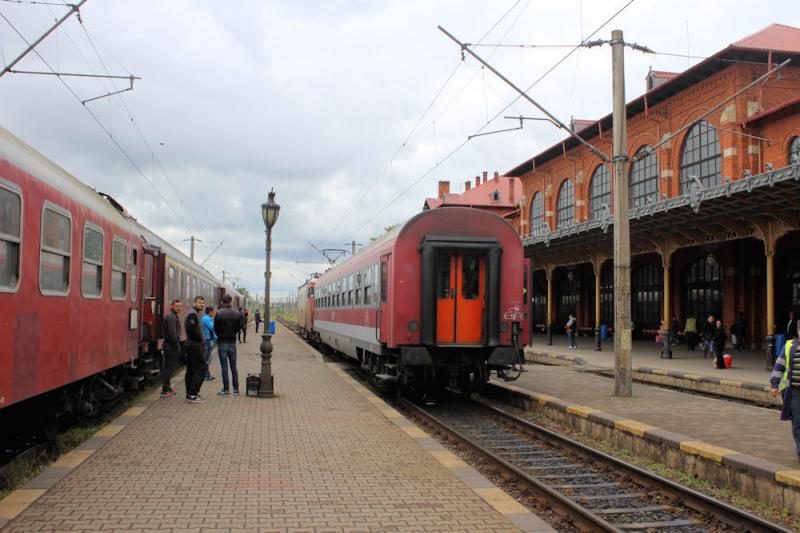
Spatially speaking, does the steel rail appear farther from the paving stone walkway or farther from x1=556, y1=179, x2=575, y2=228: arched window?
x1=556, y1=179, x2=575, y2=228: arched window

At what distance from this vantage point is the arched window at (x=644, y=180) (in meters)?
34.5

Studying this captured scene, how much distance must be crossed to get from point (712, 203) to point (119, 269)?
1533cm

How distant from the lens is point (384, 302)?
12.3 m

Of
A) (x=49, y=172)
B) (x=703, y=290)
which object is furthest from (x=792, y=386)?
(x=703, y=290)

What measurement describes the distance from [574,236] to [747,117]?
360 inches

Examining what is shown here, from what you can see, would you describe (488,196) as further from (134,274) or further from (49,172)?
(49,172)

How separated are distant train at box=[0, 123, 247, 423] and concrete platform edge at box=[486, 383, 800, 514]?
6.54 meters

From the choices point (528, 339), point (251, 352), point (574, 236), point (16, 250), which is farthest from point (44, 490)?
point (574, 236)

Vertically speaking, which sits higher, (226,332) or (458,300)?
(458,300)

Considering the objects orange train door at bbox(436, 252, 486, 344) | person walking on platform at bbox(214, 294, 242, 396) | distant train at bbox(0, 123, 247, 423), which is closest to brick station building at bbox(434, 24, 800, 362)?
orange train door at bbox(436, 252, 486, 344)

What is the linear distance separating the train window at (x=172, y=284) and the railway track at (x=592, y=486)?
7.66 metres

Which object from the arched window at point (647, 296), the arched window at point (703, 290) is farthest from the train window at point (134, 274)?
the arched window at point (647, 296)

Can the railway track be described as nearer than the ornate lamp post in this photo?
Yes

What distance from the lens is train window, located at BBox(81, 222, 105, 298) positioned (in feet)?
26.7
